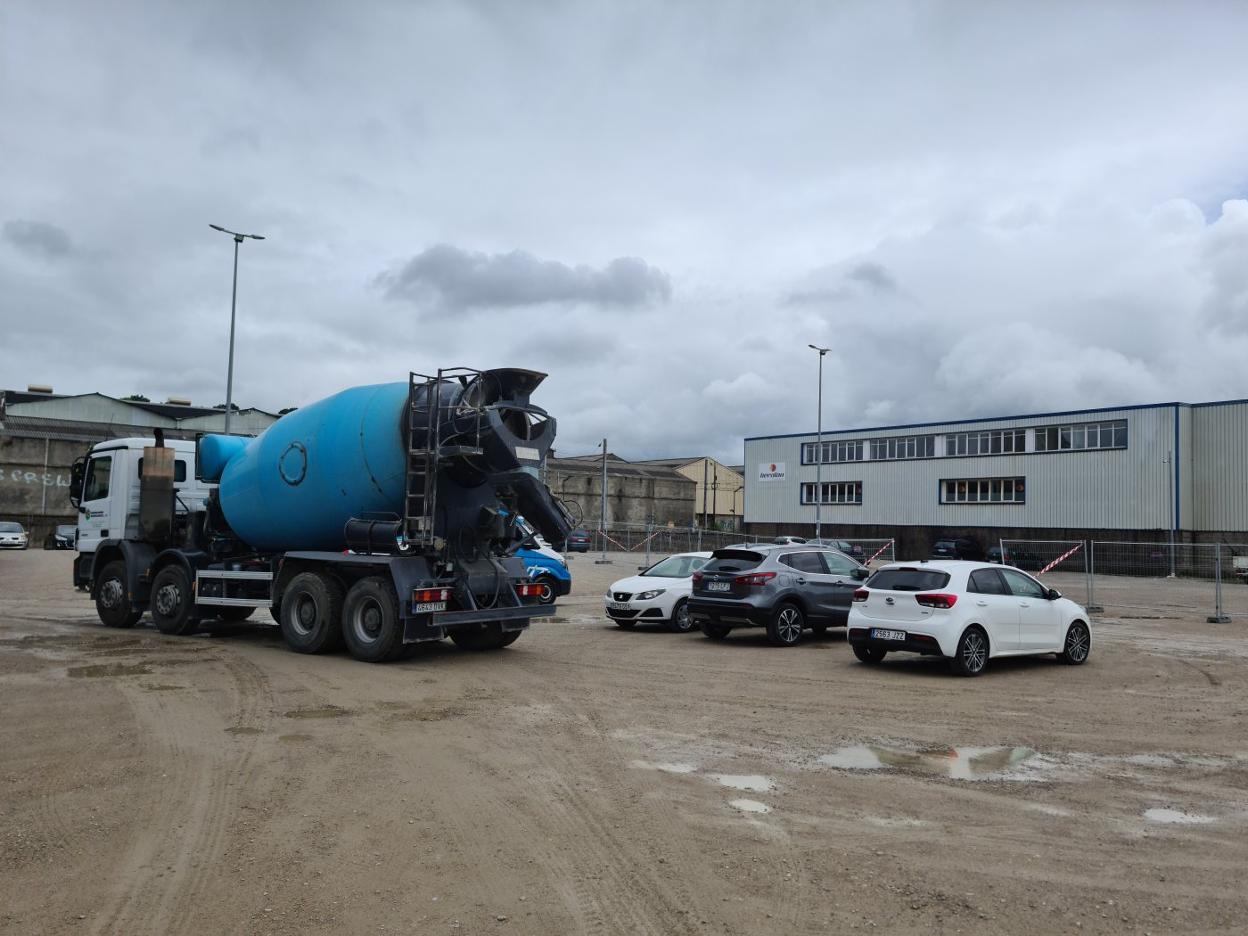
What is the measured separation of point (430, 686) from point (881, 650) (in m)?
5.85

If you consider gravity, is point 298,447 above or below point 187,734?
above

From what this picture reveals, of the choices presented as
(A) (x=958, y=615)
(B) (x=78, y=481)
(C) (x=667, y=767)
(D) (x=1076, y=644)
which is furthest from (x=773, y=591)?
(B) (x=78, y=481)

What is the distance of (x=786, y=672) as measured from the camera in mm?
12766

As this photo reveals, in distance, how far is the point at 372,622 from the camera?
13.0 meters

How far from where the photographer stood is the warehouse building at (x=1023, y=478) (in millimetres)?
47250

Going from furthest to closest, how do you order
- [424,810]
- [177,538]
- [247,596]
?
[177,538] → [247,596] → [424,810]

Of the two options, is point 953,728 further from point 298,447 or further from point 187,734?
point 298,447

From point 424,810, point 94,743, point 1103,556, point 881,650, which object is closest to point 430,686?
point 94,743

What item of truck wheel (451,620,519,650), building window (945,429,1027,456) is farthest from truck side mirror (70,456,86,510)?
building window (945,429,1027,456)

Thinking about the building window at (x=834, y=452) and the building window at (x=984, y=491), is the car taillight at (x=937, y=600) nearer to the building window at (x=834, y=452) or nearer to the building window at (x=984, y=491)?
the building window at (x=984, y=491)

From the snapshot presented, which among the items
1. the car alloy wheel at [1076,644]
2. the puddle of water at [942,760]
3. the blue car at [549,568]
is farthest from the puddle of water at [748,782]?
the blue car at [549,568]

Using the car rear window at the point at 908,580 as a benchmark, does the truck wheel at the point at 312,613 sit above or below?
below

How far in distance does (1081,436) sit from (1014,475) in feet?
13.4

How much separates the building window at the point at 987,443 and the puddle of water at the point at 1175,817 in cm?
5007
